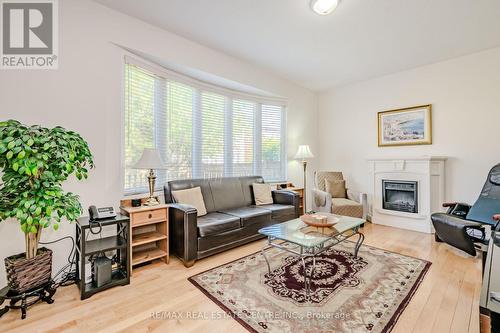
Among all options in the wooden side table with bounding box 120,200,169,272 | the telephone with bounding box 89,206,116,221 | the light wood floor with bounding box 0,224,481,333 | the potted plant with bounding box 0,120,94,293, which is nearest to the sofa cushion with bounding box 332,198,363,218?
the light wood floor with bounding box 0,224,481,333

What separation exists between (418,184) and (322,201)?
5.23 feet

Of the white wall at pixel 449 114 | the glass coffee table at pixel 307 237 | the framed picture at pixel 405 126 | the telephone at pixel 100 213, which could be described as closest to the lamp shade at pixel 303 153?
the white wall at pixel 449 114

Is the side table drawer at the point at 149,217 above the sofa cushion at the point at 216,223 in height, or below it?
above

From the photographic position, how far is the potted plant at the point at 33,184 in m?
1.57

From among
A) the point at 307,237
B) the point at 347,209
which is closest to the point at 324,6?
the point at 307,237

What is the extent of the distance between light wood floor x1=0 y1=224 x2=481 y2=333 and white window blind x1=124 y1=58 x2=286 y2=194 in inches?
45.9

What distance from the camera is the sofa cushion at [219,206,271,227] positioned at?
3021mm

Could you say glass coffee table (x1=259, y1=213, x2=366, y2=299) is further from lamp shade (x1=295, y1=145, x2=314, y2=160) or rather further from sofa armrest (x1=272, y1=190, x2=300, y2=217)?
lamp shade (x1=295, y1=145, x2=314, y2=160)

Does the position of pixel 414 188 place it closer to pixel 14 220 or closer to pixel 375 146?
pixel 375 146

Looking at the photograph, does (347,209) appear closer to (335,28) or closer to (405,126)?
(405,126)

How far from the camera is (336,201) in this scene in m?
4.14

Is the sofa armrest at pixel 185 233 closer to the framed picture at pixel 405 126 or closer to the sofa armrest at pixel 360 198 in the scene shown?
the sofa armrest at pixel 360 198

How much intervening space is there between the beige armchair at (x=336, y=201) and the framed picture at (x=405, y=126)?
110 cm

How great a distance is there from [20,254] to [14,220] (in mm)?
312
